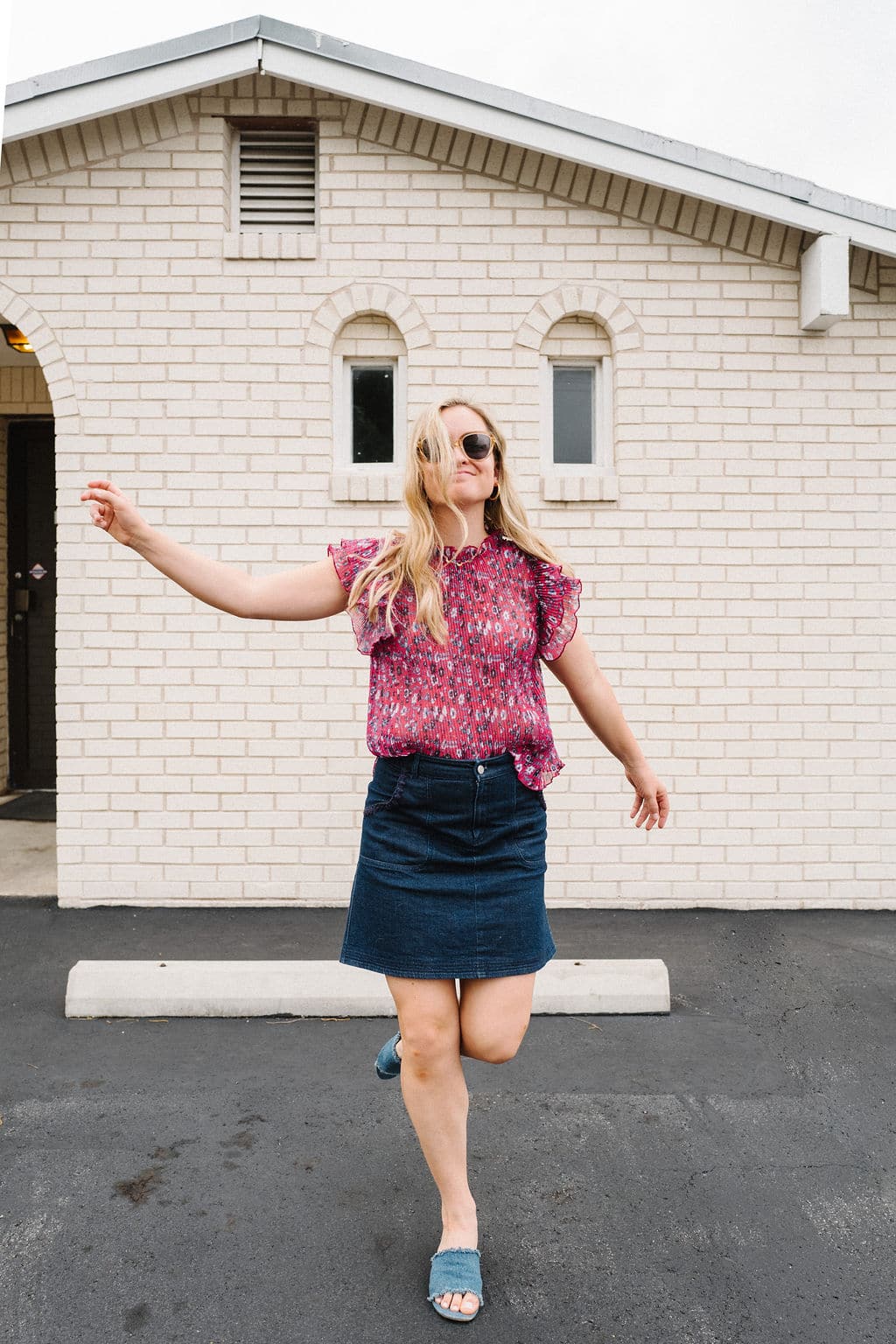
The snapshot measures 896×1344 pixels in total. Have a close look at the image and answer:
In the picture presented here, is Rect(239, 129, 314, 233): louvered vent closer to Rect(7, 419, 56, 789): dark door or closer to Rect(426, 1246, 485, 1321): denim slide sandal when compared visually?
Rect(7, 419, 56, 789): dark door

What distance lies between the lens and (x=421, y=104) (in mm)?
5031

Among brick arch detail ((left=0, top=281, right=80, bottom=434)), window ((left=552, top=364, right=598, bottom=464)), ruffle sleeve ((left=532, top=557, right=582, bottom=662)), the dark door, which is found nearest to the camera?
ruffle sleeve ((left=532, top=557, right=582, bottom=662))

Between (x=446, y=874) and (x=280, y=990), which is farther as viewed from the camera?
(x=280, y=990)

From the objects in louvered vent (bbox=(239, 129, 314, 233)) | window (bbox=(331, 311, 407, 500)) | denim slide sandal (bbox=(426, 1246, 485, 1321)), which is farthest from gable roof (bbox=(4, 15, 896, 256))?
denim slide sandal (bbox=(426, 1246, 485, 1321))

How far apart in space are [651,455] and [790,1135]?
353 cm

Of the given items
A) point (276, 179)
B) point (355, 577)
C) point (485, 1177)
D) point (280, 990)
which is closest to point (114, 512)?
point (355, 577)

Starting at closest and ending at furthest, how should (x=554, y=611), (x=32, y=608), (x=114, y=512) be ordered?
1. (x=114, y=512)
2. (x=554, y=611)
3. (x=32, y=608)

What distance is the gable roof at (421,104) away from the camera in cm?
496

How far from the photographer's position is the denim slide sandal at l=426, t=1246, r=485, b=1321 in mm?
2289

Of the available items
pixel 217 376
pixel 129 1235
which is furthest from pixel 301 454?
pixel 129 1235

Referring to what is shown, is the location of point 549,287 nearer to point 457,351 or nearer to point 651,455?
point 457,351

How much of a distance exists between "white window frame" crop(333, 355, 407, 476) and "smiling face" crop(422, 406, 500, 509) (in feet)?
10.0

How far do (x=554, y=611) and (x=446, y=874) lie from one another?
0.71m

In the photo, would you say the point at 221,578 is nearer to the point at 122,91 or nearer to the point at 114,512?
the point at 114,512
